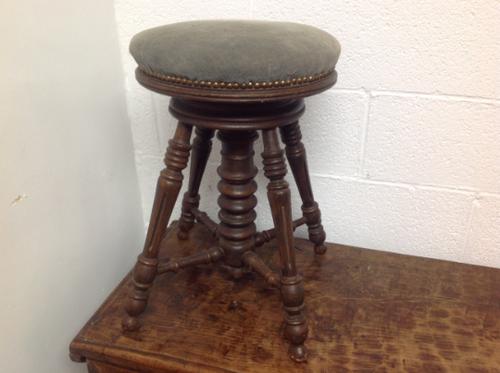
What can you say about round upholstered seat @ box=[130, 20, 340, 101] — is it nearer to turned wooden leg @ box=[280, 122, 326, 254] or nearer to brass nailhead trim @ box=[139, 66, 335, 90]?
brass nailhead trim @ box=[139, 66, 335, 90]

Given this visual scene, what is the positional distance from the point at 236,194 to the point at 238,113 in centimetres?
21

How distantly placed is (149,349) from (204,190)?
498mm

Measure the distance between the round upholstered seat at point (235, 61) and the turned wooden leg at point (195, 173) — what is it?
262 millimetres

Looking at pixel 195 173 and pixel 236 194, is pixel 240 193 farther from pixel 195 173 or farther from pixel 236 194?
pixel 195 173

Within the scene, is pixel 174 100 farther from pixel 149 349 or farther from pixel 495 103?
pixel 495 103

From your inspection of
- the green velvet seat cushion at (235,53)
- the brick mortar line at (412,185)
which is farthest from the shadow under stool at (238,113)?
the brick mortar line at (412,185)

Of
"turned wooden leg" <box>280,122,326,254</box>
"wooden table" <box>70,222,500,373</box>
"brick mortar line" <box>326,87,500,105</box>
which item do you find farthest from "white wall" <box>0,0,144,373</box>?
"brick mortar line" <box>326,87,500,105</box>

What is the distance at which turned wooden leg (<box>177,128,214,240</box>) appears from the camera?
3.32ft

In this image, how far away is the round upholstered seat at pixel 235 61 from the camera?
685 millimetres

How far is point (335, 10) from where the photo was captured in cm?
100

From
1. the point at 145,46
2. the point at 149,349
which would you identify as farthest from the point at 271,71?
the point at 149,349

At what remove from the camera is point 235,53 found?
0.68 metres

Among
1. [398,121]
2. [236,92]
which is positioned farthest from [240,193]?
[398,121]

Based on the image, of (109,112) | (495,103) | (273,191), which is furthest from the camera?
(109,112)
